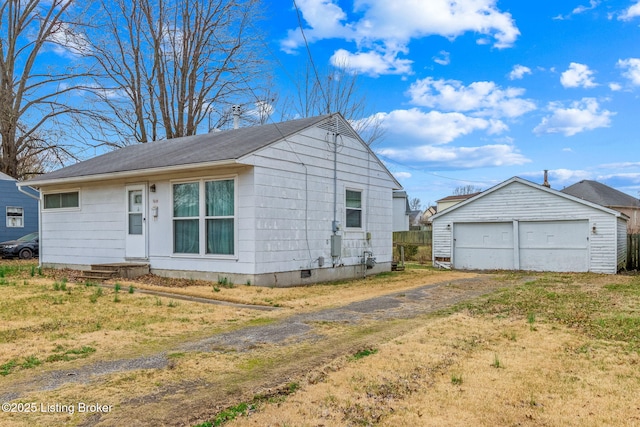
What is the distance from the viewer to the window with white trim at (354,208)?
44.1 feet

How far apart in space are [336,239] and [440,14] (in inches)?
252

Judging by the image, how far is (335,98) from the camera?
82.8 feet

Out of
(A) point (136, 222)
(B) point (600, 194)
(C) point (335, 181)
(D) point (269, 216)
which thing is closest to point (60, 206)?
(A) point (136, 222)

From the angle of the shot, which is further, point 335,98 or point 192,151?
point 335,98

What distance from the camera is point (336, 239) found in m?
12.6

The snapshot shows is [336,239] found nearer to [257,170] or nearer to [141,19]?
A: [257,170]

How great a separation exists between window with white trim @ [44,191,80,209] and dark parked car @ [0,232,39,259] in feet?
23.4

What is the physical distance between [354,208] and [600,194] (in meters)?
26.6

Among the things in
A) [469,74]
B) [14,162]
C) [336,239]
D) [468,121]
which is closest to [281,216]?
[336,239]

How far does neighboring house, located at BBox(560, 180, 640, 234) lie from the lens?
105 ft

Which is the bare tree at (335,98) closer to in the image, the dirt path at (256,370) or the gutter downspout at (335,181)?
the gutter downspout at (335,181)

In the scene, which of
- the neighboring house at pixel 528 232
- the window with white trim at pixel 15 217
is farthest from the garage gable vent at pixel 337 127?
the window with white trim at pixel 15 217

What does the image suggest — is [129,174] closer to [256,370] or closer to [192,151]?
[192,151]

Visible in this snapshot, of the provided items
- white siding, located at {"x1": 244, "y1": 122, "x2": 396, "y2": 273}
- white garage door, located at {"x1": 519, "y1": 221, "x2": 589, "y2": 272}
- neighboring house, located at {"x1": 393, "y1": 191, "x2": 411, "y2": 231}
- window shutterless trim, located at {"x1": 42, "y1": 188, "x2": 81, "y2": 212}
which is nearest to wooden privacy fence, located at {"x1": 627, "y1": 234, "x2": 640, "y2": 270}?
white garage door, located at {"x1": 519, "y1": 221, "x2": 589, "y2": 272}
